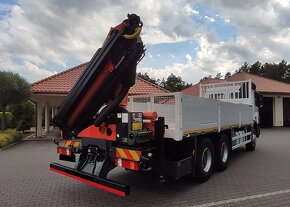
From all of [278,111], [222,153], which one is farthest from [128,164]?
[278,111]

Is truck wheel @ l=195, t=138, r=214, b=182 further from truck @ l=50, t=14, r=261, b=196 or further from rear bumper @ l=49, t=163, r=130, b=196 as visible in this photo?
rear bumper @ l=49, t=163, r=130, b=196

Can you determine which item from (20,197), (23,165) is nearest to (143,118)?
(20,197)

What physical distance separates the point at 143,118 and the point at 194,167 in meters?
1.78

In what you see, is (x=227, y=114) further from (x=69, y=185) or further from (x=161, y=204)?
(x=69, y=185)

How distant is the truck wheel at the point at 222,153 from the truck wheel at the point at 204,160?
0.55 meters

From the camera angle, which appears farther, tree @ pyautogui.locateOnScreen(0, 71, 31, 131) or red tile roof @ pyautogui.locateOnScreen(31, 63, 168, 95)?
red tile roof @ pyautogui.locateOnScreen(31, 63, 168, 95)

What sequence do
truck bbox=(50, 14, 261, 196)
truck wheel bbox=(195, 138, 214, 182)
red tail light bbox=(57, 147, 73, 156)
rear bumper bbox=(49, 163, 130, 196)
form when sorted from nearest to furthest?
rear bumper bbox=(49, 163, 130, 196) < truck bbox=(50, 14, 261, 196) < red tail light bbox=(57, 147, 73, 156) < truck wheel bbox=(195, 138, 214, 182)

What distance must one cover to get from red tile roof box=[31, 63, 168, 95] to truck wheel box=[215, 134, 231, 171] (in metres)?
9.77

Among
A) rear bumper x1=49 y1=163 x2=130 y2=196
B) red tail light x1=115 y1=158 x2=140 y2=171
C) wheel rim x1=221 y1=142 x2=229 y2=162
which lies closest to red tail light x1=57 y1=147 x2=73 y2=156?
rear bumper x1=49 y1=163 x2=130 y2=196

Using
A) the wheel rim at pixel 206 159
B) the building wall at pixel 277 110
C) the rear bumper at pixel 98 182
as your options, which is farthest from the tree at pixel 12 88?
the building wall at pixel 277 110

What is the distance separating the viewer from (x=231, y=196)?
19.5ft

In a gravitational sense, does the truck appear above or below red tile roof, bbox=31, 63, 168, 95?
below

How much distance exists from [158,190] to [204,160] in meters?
1.37

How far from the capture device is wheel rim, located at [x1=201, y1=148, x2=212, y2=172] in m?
7.02
